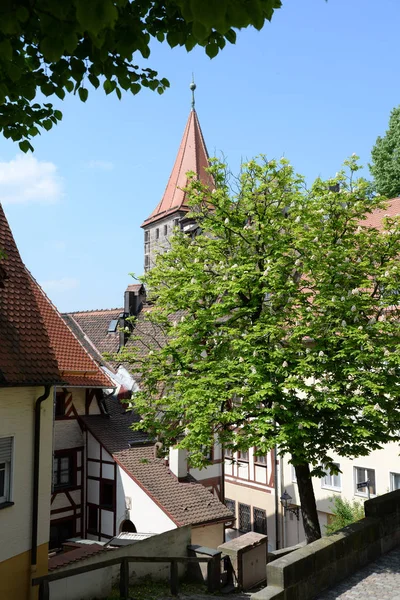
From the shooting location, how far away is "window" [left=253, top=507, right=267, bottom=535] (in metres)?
28.0

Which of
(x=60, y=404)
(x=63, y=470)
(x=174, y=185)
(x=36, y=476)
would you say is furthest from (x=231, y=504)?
(x=174, y=185)

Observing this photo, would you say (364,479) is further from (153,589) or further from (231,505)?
(153,589)

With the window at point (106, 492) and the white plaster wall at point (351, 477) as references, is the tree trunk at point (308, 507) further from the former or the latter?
the white plaster wall at point (351, 477)

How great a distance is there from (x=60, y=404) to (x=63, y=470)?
2.16 meters

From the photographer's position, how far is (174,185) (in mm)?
65312

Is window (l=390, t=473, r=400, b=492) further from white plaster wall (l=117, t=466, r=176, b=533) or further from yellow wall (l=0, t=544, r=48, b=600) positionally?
yellow wall (l=0, t=544, r=48, b=600)

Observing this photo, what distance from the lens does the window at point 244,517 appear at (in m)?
28.8

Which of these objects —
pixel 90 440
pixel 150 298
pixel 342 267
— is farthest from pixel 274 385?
pixel 90 440

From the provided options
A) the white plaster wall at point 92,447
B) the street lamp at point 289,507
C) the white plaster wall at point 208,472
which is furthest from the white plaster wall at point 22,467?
the street lamp at point 289,507

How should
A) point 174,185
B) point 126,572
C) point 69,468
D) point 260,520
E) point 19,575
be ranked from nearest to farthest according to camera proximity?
1. point 19,575
2. point 126,572
3. point 69,468
4. point 260,520
5. point 174,185

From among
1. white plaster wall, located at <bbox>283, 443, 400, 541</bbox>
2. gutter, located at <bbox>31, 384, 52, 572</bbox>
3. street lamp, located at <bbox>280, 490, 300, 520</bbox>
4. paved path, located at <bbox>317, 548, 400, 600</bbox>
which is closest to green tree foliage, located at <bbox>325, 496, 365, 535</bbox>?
white plaster wall, located at <bbox>283, 443, 400, 541</bbox>

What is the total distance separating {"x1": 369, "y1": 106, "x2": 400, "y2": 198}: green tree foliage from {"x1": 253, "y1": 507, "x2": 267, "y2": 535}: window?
1712 centimetres

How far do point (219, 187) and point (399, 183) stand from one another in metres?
19.9

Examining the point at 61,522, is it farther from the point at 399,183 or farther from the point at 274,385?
the point at 399,183
